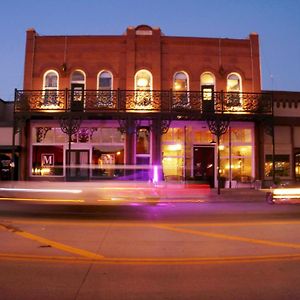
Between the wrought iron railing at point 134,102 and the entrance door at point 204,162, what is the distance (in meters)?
2.49

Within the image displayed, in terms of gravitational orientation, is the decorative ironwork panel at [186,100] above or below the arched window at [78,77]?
below

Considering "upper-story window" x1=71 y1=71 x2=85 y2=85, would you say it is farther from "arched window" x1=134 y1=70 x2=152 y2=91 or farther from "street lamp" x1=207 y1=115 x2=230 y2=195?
"street lamp" x1=207 y1=115 x2=230 y2=195

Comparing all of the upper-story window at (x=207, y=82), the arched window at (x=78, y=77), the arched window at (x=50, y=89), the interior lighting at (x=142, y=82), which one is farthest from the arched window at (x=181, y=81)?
the arched window at (x=50, y=89)

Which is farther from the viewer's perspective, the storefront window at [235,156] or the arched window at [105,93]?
the storefront window at [235,156]

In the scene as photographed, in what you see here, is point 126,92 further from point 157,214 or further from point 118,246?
point 118,246

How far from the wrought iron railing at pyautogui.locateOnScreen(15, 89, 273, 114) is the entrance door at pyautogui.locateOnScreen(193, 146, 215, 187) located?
97.9 inches

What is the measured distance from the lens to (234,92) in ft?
88.9

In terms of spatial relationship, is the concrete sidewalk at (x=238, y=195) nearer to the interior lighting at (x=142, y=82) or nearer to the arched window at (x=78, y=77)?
the interior lighting at (x=142, y=82)

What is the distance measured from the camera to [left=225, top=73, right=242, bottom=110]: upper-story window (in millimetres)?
27297

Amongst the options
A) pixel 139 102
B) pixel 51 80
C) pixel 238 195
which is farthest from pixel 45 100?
pixel 238 195

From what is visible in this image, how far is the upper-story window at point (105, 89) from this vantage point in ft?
88.4

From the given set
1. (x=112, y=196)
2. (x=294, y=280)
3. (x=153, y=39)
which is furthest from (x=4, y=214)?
(x=153, y=39)

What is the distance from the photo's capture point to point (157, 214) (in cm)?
1437

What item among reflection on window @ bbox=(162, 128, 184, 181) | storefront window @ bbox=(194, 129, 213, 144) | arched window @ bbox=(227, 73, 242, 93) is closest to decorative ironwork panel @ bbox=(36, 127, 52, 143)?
reflection on window @ bbox=(162, 128, 184, 181)
